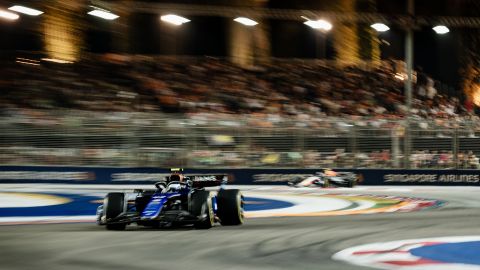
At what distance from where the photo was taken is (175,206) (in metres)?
10.9

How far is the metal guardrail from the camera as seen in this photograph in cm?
2317

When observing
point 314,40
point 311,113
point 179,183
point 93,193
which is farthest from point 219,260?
point 314,40

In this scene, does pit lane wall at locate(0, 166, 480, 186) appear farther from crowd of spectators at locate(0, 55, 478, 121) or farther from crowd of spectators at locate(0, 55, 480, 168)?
crowd of spectators at locate(0, 55, 478, 121)

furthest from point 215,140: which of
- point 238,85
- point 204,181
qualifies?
point 204,181

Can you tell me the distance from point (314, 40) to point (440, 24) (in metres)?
9.96

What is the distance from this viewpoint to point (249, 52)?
32156mm

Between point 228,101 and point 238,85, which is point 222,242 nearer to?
point 228,101

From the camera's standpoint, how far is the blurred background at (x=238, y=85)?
23344 millimetres

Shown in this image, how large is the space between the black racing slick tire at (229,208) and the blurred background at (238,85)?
1190 cm

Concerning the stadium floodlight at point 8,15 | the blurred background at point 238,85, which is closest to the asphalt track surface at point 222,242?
the blurred background at point 238,85

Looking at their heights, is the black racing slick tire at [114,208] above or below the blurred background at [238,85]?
below

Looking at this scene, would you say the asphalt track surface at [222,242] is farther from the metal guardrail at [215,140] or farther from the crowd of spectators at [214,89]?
the crowd of spectators at [214,89]

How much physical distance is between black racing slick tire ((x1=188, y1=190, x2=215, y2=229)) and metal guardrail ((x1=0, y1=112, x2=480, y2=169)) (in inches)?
494

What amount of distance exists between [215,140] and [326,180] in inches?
138
